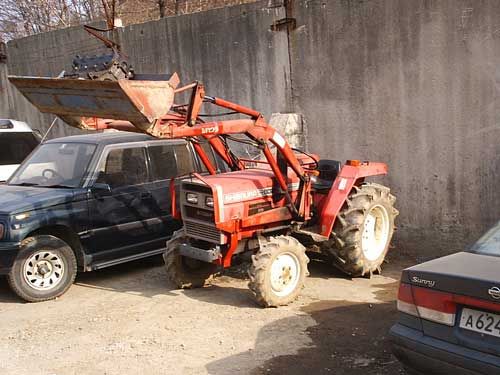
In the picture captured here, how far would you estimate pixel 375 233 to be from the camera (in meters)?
7.12

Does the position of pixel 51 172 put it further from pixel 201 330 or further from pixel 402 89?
pixel 402 89

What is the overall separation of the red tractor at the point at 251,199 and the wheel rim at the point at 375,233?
1 centimetres

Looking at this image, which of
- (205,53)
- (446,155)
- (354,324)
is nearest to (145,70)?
(205,53)

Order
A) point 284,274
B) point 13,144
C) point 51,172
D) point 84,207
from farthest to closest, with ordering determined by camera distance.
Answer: point 13,144 → point 51,172 → point 84,207 → point 284,274

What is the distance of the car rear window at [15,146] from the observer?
32.0ft

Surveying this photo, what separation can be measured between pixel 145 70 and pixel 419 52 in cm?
642

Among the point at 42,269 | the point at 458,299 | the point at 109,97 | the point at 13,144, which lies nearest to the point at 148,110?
the point at 109,97

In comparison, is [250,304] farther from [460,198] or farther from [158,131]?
[460,198]

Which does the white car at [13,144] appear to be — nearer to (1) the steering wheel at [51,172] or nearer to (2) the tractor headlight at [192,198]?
(1) the steering wheel at [51,172]

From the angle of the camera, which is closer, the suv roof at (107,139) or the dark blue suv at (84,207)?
the dark blue suv at (84,207)

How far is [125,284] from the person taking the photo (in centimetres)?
717

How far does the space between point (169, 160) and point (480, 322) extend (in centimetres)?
531

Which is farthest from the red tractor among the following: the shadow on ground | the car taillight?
the car taillight

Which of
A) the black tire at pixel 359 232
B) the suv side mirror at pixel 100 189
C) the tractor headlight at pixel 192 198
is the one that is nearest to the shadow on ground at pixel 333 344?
the black tire at pixel 359 232
